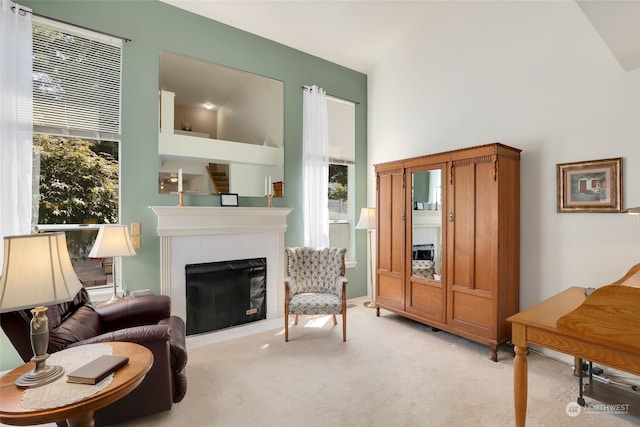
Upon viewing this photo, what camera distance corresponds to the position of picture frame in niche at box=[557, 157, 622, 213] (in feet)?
8.61

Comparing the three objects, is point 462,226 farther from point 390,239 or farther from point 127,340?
point 127,340

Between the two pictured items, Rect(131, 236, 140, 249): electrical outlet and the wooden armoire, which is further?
Rect(131, 236, 140, 249): electrical outlet

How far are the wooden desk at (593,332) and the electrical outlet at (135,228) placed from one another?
132 inches

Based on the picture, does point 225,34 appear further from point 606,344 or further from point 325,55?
point 606,344

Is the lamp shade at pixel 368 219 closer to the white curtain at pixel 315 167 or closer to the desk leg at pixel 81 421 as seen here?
the white curtain at pixel 315 167

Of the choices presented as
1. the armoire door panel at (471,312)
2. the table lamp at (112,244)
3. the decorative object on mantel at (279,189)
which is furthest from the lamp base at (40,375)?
the armoire door panel at (471,312)

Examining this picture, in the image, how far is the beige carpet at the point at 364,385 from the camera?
2084mm

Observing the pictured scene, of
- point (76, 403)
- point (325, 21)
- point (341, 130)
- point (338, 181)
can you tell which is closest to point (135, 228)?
point (76, 403)

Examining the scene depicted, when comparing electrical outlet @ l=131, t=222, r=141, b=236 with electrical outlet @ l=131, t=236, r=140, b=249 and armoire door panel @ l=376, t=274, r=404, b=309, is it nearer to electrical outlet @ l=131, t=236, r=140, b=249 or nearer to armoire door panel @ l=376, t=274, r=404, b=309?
electrical outlet @ l=131, t=236, r=140, b=249

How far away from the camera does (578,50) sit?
280 cm

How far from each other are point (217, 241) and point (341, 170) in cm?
221

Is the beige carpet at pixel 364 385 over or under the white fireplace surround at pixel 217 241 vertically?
under

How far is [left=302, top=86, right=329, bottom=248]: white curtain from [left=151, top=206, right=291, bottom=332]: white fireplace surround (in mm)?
399

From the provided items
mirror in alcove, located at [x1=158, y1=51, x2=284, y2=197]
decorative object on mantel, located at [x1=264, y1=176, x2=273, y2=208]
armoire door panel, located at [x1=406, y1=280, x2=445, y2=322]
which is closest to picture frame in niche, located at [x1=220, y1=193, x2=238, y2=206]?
mirror in alcove, located at [x1=158, y1=51, x2=284, y2=197]
